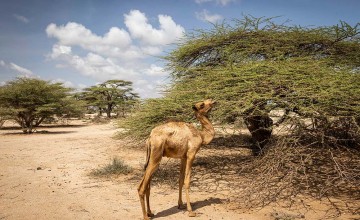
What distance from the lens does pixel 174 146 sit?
505cm

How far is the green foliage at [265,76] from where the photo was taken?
20.5ft

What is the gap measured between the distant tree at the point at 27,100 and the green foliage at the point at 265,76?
1494cm

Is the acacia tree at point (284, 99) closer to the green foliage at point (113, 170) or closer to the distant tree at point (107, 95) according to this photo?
the green foliage at point (113, 170)

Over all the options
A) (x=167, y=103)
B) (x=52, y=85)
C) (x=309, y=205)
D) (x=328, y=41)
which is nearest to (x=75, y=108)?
(x=52, y=85)

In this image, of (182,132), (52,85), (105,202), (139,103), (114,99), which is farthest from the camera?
(114,99)

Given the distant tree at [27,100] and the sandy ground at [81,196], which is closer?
the sandy ground at [81,196]

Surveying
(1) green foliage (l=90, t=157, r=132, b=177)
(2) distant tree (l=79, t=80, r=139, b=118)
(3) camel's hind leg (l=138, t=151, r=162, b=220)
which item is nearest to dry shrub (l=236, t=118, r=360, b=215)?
(3) camel's hind leg (l=138, t=151, r=162, b=220)

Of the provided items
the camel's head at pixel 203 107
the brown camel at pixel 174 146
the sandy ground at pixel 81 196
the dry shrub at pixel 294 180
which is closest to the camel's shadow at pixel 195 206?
the sandy ground at pixel 81 196

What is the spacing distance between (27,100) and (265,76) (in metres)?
20.3

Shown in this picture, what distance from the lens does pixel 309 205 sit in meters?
5.57

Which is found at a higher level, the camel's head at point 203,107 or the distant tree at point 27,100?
the distant tree at point 27,100

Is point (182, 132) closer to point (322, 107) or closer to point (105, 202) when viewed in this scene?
point (105, 202)

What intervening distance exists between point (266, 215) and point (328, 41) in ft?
22.9

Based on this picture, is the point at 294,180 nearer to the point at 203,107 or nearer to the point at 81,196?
the point at 203,107
